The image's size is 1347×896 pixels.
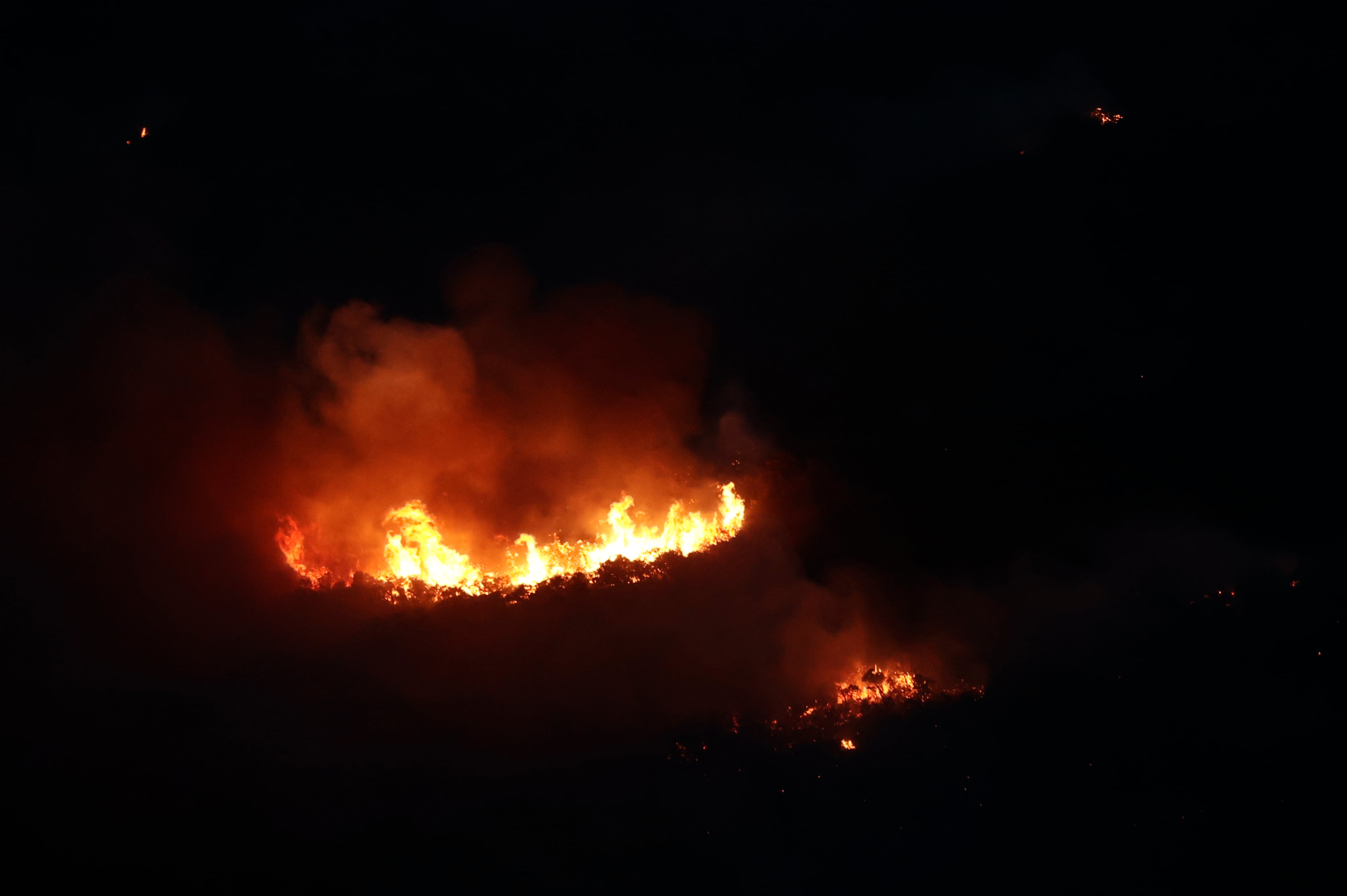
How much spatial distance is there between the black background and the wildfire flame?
7.99ft

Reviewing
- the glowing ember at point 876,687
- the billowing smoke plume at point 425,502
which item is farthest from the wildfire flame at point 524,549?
the glowing ember at point 876,687

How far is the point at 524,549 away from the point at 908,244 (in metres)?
11.4

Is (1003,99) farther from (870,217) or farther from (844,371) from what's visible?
(844,371)

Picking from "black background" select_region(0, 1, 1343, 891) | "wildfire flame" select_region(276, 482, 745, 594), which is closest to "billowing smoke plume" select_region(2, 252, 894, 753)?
"wildfire flame" select_region(276, 482, 745, 594)

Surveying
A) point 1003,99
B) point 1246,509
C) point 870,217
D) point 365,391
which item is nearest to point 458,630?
point 365,391

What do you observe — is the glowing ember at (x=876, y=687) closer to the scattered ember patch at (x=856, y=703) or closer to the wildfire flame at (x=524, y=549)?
the scattered ember patch at (x=856, y=703)

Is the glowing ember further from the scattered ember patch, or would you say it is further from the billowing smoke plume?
the billowing smoke plume

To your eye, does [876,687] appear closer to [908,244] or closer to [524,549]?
[524,549]

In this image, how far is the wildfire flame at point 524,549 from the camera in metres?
17.1

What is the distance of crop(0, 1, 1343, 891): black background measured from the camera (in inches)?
671

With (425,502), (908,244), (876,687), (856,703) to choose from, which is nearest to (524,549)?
(425,502)

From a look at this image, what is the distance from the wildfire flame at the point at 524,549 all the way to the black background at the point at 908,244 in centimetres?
244

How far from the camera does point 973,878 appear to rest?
1470 centimetres

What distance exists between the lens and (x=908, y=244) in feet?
71.0
